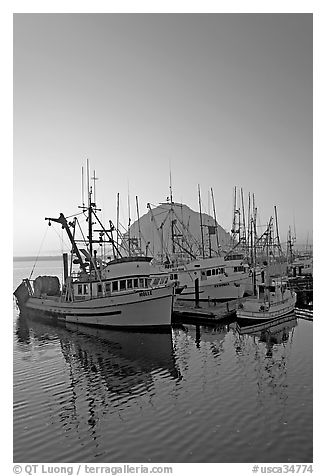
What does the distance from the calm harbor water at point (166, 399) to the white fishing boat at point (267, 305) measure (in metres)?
2.29

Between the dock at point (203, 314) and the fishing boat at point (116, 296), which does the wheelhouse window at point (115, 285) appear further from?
the dock at point (203, 314)

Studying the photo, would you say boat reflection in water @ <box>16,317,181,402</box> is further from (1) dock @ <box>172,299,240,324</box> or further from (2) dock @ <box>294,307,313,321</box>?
(2) dock @ <box>294,307,313,321</box>

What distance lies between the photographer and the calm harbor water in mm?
9164

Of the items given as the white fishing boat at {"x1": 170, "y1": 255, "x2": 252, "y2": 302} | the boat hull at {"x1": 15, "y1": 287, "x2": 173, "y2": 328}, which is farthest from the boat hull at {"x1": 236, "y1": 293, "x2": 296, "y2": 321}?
the white fishing boat at {"x1": 170, "y1": 255, "x2": 252, "y2": 302}

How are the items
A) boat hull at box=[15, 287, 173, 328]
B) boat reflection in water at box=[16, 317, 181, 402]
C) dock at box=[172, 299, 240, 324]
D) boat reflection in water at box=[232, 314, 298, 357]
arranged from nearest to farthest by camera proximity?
boat reflection in water at box=[16, 317, 181, 402]
boat reflection in water at box=[232, 314, 298, 357]
boat hull at box=[15, 287, 173, 328]
dock at box=[172, 299, 240, 324]

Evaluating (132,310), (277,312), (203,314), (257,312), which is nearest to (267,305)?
(257,312)

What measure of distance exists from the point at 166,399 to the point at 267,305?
1305cm

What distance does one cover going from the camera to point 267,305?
77.8 ft

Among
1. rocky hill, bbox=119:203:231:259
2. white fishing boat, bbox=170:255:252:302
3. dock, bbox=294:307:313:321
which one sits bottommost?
dock, bbox=294:307:313:321

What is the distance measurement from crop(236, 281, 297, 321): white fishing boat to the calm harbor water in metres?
2.29

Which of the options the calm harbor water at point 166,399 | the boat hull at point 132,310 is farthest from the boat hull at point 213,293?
the calm harbor water at point 166,399

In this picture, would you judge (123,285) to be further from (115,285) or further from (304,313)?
(304,313)

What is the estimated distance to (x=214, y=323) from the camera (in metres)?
24.3
